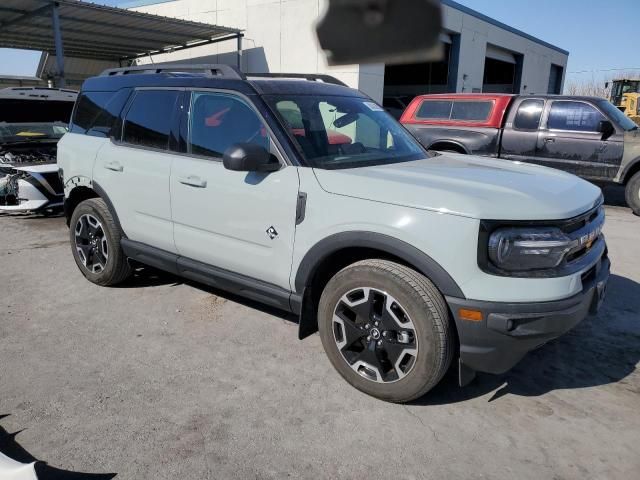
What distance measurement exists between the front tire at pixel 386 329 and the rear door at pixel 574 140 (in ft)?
23.3

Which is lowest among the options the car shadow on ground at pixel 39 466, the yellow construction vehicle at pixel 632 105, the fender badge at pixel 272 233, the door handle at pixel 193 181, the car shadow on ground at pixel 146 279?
the car shadow on ground at pixel 39 466

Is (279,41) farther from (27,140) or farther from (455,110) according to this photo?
(27,140)

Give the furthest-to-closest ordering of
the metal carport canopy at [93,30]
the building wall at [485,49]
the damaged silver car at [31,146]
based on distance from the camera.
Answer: the building wall at [485,49] < the metal carport canopy at [93,30] < the damaged silver car at [31,146]

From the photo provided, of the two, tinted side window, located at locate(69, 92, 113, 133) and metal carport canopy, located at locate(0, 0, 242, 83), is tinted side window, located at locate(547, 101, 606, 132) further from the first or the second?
metal carport canopy, located at locate(0, 0, 242, 83)

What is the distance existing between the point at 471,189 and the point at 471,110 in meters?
7.28

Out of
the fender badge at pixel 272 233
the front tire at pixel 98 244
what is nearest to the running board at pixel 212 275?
the front tire at pixel 98 244

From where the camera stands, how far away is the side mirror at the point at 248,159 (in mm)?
2992

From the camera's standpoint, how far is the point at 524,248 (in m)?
2.48

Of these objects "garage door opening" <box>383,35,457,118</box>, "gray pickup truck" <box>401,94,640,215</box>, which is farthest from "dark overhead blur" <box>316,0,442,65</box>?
"garage door opening" <box>383,35,457,118</box>

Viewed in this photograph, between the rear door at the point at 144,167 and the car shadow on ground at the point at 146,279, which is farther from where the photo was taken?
the car shadow on ground at the point at 146,279

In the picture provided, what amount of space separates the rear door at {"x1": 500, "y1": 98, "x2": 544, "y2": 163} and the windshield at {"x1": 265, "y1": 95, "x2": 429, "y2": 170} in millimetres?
5516

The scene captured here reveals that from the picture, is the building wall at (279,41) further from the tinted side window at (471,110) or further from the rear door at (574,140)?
the rear door at (574,140)

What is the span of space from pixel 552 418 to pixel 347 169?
1.84 metres

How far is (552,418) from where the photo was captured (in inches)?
110
